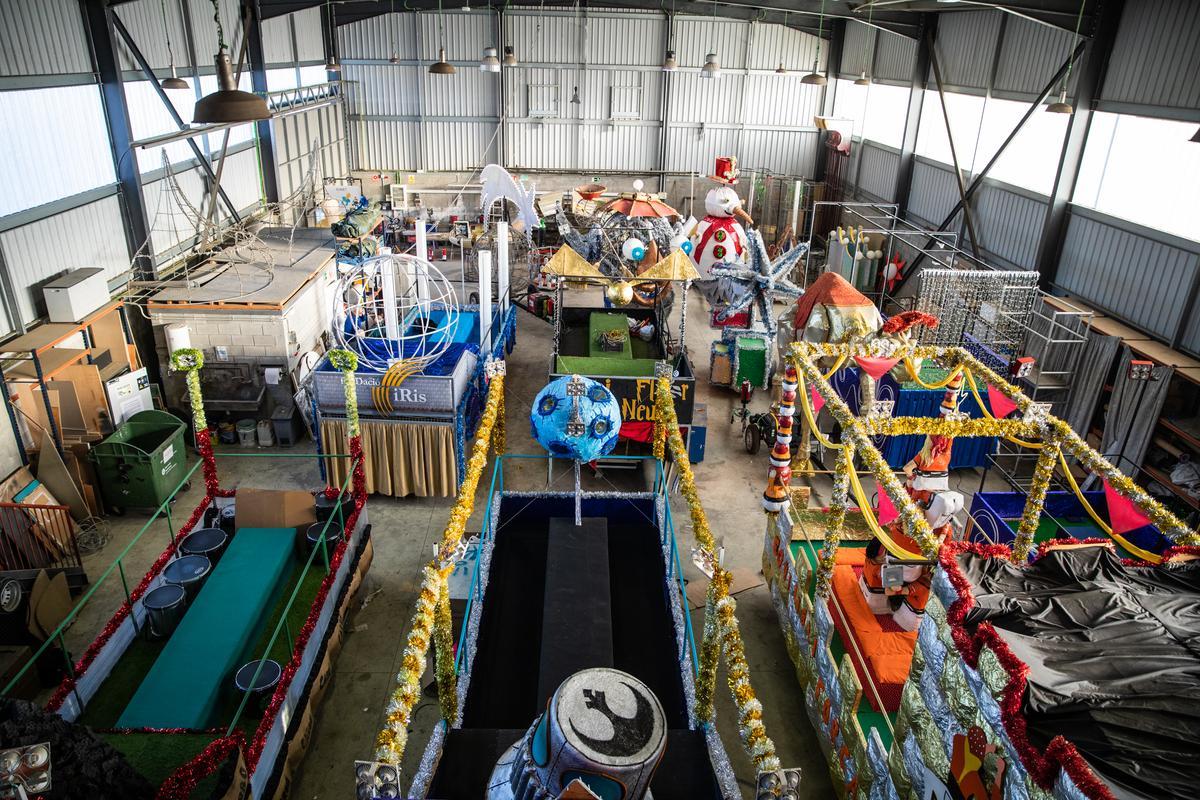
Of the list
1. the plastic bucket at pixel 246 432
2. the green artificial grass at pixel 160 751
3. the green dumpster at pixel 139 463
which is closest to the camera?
the green artificial grass at pixel 160 751

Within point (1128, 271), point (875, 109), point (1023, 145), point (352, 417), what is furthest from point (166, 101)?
point (875, 109)

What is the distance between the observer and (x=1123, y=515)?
8.95m

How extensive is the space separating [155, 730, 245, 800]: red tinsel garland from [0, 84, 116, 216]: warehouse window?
8969mm

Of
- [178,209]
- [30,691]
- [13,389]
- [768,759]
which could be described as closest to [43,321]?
[13,389]

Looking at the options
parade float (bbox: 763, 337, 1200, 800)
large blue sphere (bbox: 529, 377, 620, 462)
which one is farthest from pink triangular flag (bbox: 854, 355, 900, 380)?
large blue sphere (bbox: 529, 377, 620, 462)

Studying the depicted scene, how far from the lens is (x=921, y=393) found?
483 inches

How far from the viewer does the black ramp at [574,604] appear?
6.11 meters

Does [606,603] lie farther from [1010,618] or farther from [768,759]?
[1010,618]

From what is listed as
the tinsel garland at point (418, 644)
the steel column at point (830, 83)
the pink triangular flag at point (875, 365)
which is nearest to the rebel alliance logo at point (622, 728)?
the tinsel garland at point (418, 644)

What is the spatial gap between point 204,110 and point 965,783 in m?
8.16

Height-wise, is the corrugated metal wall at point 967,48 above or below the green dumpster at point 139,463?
above

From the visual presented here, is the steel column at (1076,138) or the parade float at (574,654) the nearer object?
the parade float at (574,654)

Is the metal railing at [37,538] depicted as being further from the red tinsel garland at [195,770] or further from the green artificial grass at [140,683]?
the red tinsel garland at [195,770]

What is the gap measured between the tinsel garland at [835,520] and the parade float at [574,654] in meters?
1.44
